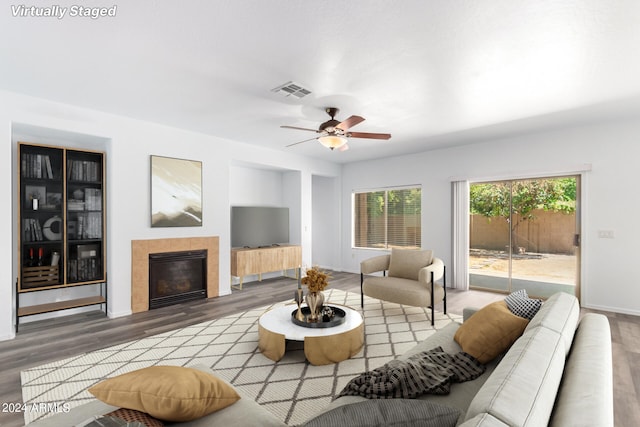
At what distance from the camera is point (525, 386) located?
3.18 ft

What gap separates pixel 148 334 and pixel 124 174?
214cm

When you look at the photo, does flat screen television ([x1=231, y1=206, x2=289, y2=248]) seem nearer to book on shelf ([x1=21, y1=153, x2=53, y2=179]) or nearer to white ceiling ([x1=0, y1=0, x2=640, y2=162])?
white ceiling ([x1=0, y1=0, x2=640, y2=162])

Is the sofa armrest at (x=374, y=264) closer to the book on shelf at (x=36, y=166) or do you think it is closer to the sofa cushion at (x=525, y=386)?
the sofa cushion at (x=525, y=386)

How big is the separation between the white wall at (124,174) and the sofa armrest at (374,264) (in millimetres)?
2368

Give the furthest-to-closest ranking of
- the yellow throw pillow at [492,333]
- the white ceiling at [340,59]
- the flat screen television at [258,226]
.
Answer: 1. the flat screen television at [258,226]
2. the white ceiling at [340,59]
3. the yellow throw pillow at [492,333]

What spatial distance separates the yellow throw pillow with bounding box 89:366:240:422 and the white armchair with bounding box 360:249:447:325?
9.43 ft

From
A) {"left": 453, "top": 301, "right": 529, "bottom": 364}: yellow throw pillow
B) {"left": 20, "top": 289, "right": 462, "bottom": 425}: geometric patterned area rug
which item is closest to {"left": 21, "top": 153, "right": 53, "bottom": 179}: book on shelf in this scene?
{"left": 20, "top": 289, "right": 462, "bottom": 425}: geometric patterned area rug

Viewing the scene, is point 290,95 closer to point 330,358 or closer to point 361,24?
point 361,24

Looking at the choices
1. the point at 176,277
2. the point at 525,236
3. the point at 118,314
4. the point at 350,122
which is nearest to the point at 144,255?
the point at 176,277

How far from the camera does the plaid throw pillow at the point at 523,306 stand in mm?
1954

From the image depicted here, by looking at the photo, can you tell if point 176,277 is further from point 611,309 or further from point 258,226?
point 611,309

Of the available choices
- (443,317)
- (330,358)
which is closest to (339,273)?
(443,317)

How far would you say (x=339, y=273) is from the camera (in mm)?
7242

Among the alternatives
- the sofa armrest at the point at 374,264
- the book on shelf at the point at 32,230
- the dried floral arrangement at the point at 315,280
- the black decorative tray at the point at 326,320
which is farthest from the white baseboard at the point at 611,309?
the book on shelf at the point at 32,230
